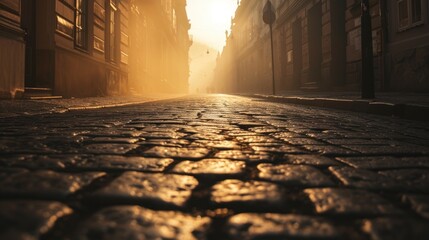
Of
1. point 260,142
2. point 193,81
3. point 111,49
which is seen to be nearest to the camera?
point 260,142

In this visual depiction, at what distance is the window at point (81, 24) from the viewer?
393 inches

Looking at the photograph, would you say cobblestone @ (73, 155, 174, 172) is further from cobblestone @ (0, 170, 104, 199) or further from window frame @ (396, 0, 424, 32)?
window frame @ (396, 0, 424, 32)

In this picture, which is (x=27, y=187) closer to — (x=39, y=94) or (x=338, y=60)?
(x=39, y=94)

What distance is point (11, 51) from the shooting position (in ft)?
21.3

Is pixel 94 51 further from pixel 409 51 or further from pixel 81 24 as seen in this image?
pixel 409 51

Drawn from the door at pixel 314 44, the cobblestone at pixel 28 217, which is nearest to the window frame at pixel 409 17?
the door at pixel 314 44

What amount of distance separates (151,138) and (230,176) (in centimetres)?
151

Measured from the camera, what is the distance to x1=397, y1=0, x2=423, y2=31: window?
941cm

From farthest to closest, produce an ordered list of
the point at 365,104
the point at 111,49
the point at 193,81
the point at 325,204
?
the point at 193,81 → the point at 111,49 → the point at 365,104 → the point at 325,204

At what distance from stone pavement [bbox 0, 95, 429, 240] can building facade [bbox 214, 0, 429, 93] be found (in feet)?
26.7

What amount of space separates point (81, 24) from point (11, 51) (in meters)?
4.39

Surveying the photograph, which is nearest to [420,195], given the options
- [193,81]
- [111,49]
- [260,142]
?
[260,142]

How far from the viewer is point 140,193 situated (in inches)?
54.6

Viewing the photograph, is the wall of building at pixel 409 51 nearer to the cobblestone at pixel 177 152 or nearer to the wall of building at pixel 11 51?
the cobblestone at pixel 177 152
